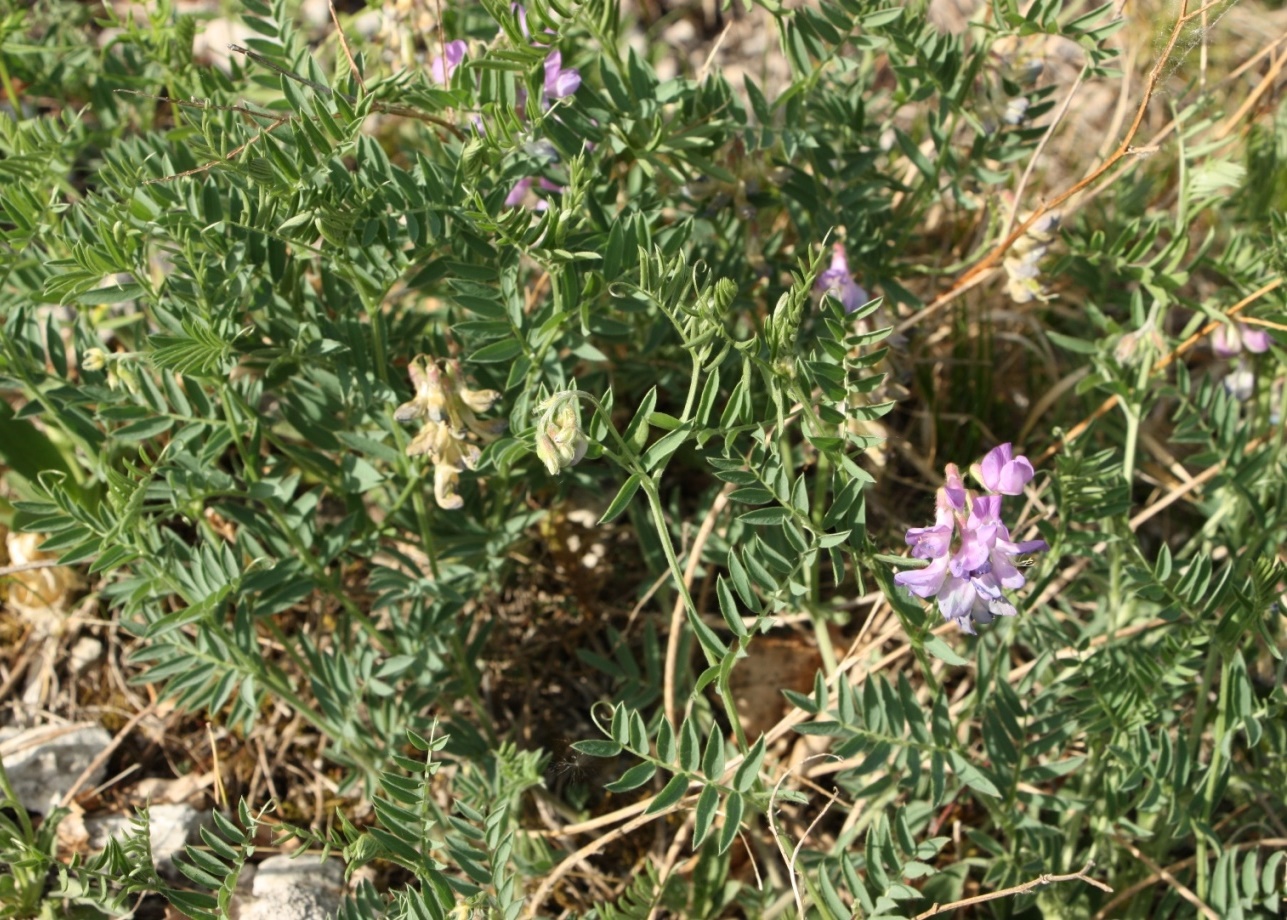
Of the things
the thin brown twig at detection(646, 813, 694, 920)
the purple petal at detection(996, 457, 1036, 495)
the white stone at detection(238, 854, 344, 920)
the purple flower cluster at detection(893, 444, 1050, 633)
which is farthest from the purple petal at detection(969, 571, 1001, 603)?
the white stone at detection(238, 854, 344, 920)

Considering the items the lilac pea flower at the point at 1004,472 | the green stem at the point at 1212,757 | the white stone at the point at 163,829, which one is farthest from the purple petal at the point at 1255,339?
the white stone at the point at 163,829

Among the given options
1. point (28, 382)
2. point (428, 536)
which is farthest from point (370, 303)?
point (28, 382)

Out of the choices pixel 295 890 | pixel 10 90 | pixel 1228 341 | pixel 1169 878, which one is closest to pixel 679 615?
pixel 295 890

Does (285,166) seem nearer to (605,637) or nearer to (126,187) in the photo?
(126,187)

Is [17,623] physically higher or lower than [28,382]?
lower

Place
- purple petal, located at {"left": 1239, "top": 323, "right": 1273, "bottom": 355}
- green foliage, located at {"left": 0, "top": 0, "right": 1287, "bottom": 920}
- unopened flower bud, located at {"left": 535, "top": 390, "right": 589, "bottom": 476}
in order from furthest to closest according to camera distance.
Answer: purple petal, located at {"left": 1239, "top": 323, "right": 1273, "bottom": 355}, green foliage, located at {"left": 0, "top": 0, "right": 1287, "bottom": 920}, unopened flower bud, located at {"left": 535, "top": 390, "right": 589, "bottom": 476}

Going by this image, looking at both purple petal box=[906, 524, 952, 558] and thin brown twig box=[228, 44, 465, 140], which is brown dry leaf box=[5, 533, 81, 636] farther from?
purple petal box=[906, 524, 952, 558]

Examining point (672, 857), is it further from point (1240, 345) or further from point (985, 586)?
point (1240, 345)

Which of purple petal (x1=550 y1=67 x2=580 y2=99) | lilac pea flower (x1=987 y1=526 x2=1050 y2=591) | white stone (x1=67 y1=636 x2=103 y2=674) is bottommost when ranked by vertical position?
white stone (x1=67 y1=636 x2=103 y2=674)
